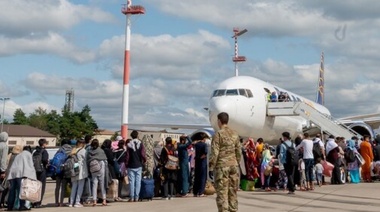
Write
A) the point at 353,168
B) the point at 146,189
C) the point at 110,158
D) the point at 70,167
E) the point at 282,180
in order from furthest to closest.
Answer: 1. the point at 353,168
2. the point at 282,180
3. the point at 146,189
4. the point at 110,158
5. the point at 70,167

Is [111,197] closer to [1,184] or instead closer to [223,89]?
[1,184]

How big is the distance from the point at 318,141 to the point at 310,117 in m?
7.99

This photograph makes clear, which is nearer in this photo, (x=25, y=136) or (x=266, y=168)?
(x=266, y=168)

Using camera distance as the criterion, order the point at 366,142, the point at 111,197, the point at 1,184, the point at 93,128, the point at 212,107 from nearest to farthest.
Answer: the point at 1,184
the point at 111,197
the point at 366,142
the point at 212,107
the point at 93,128

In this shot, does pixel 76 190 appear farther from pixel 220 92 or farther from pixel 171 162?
pixel 220 92

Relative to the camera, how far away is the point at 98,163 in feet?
41.3

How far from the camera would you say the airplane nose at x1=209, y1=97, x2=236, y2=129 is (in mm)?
21422

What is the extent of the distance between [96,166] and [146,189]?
5.49 feet

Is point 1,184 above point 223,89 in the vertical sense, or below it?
below

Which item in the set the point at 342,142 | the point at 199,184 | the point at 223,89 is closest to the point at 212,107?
the point at 223,89

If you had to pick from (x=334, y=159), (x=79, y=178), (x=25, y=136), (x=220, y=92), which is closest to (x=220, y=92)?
(x=220, y=92)

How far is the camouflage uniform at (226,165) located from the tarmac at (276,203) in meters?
2.54

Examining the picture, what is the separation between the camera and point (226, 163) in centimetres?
889

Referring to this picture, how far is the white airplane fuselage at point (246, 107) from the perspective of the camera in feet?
71.2
